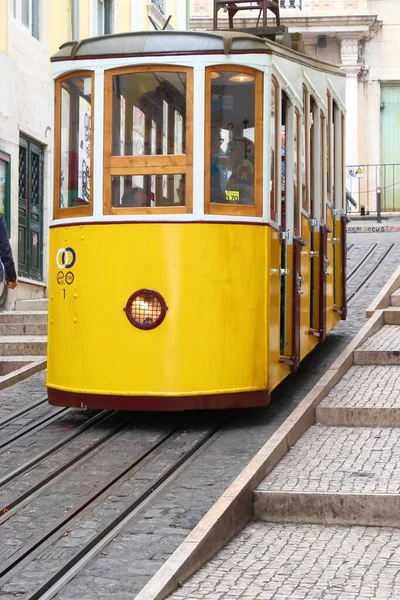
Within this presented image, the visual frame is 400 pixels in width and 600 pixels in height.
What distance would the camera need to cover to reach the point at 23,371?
13297 mm

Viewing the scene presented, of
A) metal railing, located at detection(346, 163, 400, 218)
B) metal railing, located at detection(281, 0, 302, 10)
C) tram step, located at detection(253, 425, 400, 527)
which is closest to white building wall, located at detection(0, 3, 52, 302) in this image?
tram step, located at detection(253, 425, 400, 527)

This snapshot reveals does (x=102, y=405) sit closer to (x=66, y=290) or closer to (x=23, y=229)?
(x=66, y=290)

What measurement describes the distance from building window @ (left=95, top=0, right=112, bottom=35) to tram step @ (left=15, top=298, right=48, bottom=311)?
763 cm

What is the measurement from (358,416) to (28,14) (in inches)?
479

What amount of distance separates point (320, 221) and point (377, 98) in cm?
2387

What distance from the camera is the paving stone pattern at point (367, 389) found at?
11.1m

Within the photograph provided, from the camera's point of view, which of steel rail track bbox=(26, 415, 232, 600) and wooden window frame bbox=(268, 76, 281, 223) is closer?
steel rail track bbox=(26, 415, 232, 600)

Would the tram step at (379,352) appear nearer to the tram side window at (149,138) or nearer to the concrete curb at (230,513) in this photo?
the concrete curb at (230,513)

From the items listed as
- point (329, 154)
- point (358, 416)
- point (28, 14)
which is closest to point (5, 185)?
point (28, 14)

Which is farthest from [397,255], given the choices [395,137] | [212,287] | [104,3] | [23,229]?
[395,137]

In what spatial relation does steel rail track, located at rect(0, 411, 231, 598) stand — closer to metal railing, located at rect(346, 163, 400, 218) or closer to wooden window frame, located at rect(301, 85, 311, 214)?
wooden window frame, located at rect(301, 85, 311, 214)

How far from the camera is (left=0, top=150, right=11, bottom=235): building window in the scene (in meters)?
19.5

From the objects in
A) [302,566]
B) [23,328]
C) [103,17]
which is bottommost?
[302,566]

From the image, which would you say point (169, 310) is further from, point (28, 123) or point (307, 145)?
point (28, 123)
